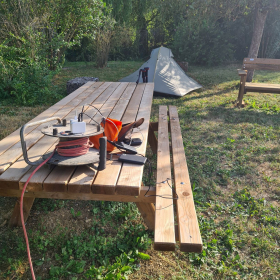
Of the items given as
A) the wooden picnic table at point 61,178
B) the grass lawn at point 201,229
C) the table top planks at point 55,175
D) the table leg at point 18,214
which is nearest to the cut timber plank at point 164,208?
the wooden picnic table at point 61,178

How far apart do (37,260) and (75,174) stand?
873mm

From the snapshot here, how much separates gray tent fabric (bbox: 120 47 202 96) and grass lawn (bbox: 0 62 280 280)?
9.89 ft

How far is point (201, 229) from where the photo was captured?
8.16 ft

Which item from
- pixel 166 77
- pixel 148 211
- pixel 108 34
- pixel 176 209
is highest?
pixel 108 34

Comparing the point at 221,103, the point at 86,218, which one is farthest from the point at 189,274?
the point at 221,103

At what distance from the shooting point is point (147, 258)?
215 centimetres

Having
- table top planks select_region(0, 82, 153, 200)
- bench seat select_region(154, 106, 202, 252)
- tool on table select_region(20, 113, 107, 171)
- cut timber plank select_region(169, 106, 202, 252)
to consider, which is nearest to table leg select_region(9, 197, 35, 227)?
table top planks select_region(0, 82, 153, 200)

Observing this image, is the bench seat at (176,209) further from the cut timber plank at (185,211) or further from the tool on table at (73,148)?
the tool on table at (73,148)

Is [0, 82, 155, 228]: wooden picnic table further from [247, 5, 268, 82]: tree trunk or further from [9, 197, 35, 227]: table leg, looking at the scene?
[247, 5, 268, 82]: tree trunk

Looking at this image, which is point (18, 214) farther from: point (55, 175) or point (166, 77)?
point (166, 77)

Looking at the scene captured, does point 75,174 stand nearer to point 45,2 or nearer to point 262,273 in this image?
point 262,273

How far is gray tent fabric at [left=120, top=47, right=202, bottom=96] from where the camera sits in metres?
6.96

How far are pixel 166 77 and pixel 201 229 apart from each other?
17.5ft

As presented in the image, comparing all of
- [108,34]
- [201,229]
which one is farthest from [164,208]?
[108,34]
